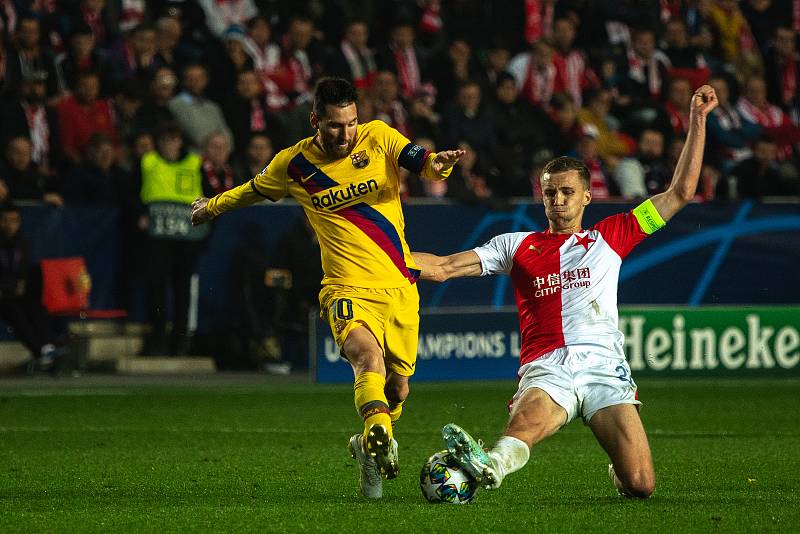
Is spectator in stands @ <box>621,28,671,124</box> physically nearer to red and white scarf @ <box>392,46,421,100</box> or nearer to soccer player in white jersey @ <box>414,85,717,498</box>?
red and white scarf @ <box>392,46,421,100</box>

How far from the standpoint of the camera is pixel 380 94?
1625cm

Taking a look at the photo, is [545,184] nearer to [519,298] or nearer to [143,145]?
[519,298]

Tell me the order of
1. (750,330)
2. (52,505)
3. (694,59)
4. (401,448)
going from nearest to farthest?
1. (52,505)
2. (401,448)
3. (750,330)
4. (694,59)

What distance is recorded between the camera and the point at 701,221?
16188mm

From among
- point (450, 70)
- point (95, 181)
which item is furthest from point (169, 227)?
point (450, 70)

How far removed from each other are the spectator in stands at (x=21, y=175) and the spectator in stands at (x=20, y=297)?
0.28 m

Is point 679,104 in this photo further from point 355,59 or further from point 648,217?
point 648,217

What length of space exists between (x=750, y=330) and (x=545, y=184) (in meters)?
8.38

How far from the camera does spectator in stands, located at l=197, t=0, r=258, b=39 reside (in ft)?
56.0

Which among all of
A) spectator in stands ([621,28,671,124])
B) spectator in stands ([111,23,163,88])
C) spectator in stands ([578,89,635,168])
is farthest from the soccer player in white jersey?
spectator in stands ([621,28,671,124])

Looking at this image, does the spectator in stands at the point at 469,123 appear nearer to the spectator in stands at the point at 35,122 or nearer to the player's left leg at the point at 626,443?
the spectator in stands at the point at 35,122

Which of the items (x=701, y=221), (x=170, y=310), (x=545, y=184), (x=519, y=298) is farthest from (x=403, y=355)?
(x=701, y=221)

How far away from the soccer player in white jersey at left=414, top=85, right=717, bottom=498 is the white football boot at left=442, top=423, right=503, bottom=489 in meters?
0.33

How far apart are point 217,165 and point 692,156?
28.7 ft
